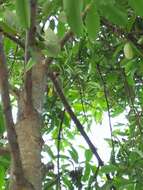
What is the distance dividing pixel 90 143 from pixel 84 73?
324 mm

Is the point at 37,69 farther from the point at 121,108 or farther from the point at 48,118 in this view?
the point at 121,108

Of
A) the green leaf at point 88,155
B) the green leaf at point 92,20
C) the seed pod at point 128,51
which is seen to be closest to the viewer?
the green leaf at point 92,20

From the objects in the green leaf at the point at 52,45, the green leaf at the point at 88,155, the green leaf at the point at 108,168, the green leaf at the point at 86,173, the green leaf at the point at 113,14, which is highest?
the green leaf at the point at 113,14

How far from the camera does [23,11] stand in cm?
67

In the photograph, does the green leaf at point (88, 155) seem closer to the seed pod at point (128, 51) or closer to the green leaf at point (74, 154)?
the green leaf at point (74, 154)

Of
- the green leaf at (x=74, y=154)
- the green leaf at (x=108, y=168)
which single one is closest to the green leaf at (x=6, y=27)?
the green leaf at (x=108, y=168)

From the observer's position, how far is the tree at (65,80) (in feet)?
2.76

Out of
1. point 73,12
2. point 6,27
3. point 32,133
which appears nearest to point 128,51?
point 32,133

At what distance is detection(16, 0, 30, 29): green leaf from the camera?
2.15ft

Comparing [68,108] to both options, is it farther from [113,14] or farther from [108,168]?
[113,14]

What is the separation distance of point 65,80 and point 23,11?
1111mm

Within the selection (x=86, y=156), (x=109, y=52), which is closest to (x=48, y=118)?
(x=86, y=156)

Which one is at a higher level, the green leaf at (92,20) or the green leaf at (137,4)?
the green leaf at (92,20)

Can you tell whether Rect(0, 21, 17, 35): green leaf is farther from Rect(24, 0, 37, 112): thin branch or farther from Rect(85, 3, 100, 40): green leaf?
Rect(85, 3, 100, 40): green leaf
